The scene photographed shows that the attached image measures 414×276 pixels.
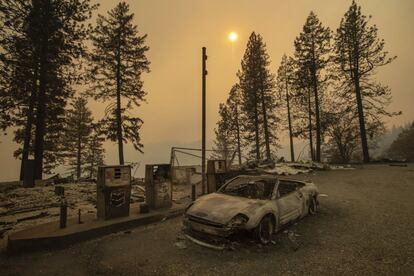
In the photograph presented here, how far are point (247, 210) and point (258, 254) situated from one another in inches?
35.1

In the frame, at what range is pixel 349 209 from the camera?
8242 mm

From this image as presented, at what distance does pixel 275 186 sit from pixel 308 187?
70.1 inches

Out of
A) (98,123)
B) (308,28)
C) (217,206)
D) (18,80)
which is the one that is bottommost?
(217,206)

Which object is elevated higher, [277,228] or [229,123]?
[229,123]

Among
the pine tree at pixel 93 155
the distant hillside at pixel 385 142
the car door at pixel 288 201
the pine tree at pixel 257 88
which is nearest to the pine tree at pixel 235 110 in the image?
the pine tree at pixel 257 88

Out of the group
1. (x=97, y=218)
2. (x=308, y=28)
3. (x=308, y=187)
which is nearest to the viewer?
(x=97, y=218)

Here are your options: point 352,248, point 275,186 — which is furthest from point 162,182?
point 352,248

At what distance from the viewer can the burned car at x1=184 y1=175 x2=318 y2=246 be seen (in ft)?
17.5

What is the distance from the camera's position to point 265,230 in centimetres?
575

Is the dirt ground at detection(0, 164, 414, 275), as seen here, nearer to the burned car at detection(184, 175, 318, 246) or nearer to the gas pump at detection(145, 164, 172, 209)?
the burned car at detection(184, 175, 318, 246)

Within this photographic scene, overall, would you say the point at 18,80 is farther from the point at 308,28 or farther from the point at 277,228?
the point at 308,28

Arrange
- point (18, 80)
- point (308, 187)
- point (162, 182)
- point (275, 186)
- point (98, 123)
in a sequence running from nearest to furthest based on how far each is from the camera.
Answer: point (275, 186) < point (308, 187) < point (162, 182) < point (18, 80) < point (98, 123)

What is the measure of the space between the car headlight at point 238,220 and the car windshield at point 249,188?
46.2 inches

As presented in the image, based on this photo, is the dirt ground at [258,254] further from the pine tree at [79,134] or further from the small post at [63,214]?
the pine tree at [79,134]
